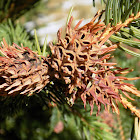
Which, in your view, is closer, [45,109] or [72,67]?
[72,67]

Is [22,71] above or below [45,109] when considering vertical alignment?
above

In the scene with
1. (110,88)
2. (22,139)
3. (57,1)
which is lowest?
(22,139)

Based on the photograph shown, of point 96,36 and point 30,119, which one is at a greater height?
point 96,36

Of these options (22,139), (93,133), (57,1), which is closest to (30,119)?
(22,139)

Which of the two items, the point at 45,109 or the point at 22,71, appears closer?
the point at 22,71

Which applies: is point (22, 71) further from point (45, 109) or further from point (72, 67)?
point (45, 109)

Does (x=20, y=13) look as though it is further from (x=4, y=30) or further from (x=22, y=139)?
(x=22, y=139)

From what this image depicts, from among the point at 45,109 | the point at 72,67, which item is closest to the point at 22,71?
the point at 72,67

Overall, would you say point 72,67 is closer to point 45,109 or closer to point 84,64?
point 84,64
